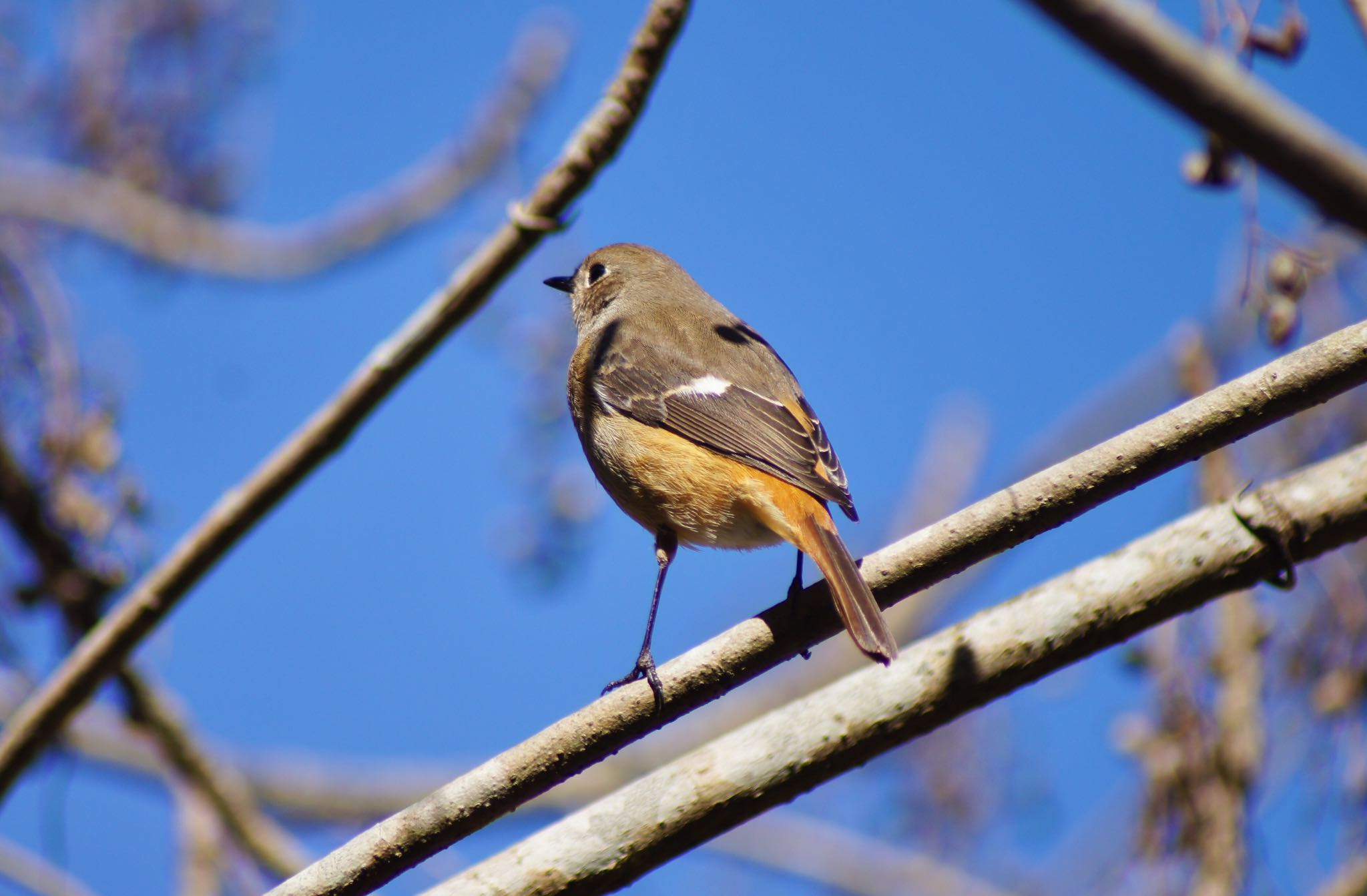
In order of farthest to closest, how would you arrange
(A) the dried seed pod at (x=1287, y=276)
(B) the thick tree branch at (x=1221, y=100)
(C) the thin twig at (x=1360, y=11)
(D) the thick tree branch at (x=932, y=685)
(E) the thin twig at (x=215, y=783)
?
(E) the thin twig at (x=215, y=783) → (A) the dried seed pod at (x=1287, y=276) → (D) the thick tree branch at (x=932, y=685) → (C) the thin twig at (x=1360, y=11) → (B) the thick tree branch at (x=1221, y=100)

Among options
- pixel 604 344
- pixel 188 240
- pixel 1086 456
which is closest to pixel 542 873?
pixel 1086 456

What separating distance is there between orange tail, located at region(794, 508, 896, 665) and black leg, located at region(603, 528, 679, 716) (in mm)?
470

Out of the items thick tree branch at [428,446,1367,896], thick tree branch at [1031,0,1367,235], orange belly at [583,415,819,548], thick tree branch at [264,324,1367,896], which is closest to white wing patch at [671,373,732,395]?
orange belly at [583,415,819,548]

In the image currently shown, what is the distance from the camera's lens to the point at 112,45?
5.35m

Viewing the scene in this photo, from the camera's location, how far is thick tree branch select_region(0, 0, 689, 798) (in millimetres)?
3188

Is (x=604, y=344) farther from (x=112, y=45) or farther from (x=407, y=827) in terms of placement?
(x=112, y=45)

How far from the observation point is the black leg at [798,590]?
2791 mm

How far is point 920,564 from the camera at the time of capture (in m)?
2.57

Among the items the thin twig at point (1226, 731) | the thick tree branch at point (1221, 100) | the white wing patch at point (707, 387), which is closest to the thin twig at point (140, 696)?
the white wing patch at point (707, 387)

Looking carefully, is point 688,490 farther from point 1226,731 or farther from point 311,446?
point 1226,731

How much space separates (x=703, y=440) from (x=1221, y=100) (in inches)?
106

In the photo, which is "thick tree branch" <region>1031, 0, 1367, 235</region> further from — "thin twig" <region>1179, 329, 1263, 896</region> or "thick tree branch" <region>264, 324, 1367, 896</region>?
"thin twig" <region>1179, 329, 1263, 896</region>

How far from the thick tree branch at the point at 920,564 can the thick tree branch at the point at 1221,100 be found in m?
1.20

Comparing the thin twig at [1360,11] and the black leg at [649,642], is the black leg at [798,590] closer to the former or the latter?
the black leg at [649,642]
